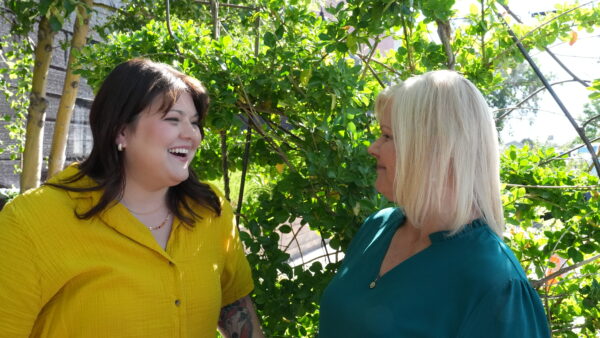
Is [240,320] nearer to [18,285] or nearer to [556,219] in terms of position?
[18,285]

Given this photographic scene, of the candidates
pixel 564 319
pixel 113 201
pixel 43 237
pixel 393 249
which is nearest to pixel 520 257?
pixel 564 319

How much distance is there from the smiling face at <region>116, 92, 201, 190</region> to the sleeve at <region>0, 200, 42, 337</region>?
1.15ft

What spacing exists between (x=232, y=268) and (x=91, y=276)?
46 cm

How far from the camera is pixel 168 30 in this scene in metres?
2.31

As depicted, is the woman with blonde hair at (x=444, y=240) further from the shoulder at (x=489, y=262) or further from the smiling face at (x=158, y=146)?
the smiling face at (x=158, y=146)

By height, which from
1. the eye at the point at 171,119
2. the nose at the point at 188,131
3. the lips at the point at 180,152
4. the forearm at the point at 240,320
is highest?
the eye at the point at 171,119

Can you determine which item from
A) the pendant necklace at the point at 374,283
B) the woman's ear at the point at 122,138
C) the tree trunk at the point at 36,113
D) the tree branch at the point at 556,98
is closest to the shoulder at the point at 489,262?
the pendant necklace at the point at 374,283

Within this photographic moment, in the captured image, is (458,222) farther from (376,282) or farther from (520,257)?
(520,257)

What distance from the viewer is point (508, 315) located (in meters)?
1.21

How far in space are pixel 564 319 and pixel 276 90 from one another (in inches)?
55.9

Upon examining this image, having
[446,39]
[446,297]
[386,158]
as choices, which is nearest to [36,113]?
[446,39]

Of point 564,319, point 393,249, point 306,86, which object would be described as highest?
point 306,86

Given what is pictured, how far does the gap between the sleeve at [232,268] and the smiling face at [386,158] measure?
58 cm

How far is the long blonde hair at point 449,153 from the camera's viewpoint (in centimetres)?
136
